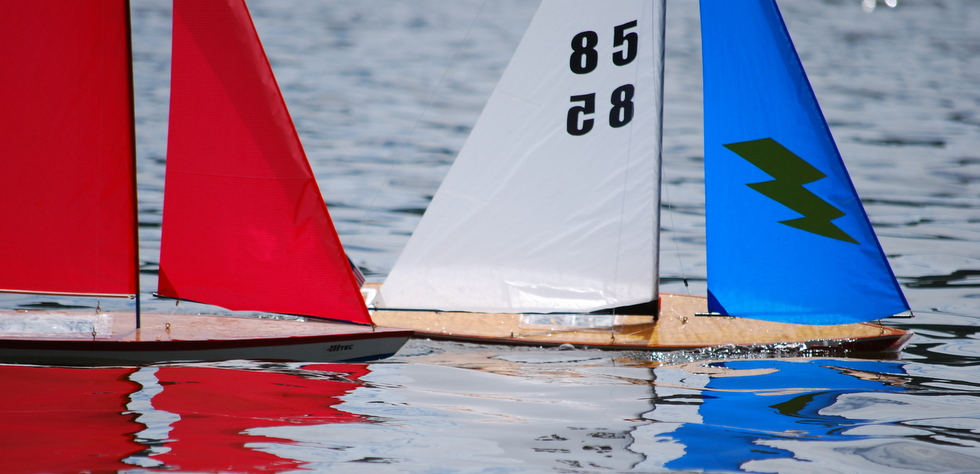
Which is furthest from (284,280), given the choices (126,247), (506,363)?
(506,363)

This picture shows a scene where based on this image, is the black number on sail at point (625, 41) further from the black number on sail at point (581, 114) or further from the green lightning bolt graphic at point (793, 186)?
the green lightning bolt graphic at point (793, 186)

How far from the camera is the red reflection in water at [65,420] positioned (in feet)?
22.1

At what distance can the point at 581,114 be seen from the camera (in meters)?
10.0

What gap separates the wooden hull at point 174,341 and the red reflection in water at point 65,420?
0.17m

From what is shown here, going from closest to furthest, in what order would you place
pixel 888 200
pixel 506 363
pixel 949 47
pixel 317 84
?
pixel 506 363 < pixel 888 200 < pixel 317 84 < pixel 949 47

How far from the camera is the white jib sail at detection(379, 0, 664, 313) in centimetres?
986

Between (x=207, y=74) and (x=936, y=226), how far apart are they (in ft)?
41.7

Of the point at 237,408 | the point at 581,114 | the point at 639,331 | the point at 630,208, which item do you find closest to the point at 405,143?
the point at 581,114

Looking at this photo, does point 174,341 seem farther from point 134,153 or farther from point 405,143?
point 405,143

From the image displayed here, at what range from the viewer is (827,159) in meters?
9.61

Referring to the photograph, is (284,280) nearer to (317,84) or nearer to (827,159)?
(827,159)

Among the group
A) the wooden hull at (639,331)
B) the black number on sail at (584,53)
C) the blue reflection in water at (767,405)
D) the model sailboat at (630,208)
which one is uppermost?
the black number on sail at (584,53)

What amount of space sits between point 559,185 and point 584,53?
129cm

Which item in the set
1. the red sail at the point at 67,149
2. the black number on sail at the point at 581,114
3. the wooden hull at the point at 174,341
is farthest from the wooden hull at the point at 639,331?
the red sail at the point at 67,149
